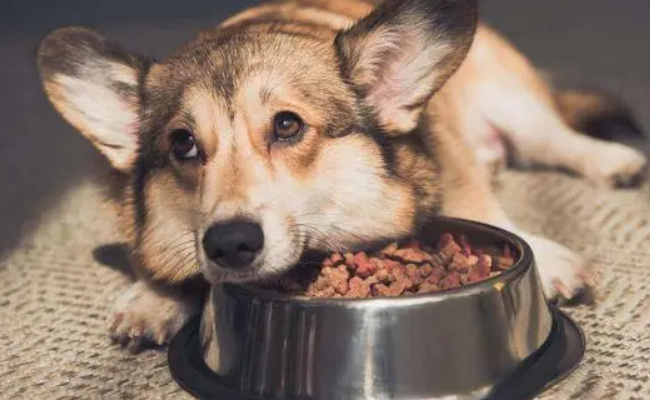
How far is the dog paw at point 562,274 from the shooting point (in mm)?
1553

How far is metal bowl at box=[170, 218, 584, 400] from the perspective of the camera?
3.94 feet

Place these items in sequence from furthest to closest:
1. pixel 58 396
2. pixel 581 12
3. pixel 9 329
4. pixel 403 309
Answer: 1. pixel 581 12
2. pixel 9 329
3. pixel 58 396
4. pixel 403 309

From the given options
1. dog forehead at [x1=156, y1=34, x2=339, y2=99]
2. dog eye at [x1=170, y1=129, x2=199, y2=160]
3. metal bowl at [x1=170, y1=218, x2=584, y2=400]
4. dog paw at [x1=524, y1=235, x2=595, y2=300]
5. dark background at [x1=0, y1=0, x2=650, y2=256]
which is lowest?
dark background at [x1=0, y1=0, x2=650, y2=256]

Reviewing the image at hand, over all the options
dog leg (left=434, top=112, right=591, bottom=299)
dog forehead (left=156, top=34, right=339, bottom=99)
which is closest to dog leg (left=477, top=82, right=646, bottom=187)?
dog leg (left=434, top=112, right=591, bottom=299)

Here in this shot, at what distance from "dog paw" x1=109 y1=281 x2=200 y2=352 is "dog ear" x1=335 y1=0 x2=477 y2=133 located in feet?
1.38

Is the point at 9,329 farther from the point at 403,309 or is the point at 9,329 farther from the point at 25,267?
the point at 403,309

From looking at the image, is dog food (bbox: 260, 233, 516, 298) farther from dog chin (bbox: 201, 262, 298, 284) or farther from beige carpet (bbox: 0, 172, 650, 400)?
beige carpet (bbox: 0, 172, 650, 400)

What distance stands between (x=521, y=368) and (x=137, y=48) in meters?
3.01

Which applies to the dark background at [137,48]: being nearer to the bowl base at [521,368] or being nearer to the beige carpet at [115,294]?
the beige carpet at [115,294]

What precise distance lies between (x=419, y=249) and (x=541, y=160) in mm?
922

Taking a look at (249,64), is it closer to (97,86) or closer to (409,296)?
(97,86)

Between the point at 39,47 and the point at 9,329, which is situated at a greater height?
the point at 39,47

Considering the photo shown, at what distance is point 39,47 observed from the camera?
1.61m

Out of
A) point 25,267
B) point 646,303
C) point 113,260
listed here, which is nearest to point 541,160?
A: point 646,303
